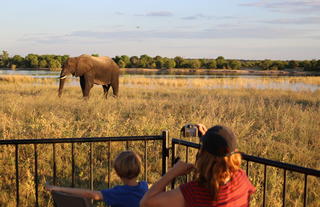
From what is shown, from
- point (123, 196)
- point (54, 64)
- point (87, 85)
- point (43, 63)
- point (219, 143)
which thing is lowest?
point (87, 85)

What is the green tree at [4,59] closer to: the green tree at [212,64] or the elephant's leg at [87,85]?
the green tree at [212,64]

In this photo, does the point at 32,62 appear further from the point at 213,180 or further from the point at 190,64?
the point at 213,180

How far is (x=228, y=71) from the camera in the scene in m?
92.0

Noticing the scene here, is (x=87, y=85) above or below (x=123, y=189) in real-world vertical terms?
below

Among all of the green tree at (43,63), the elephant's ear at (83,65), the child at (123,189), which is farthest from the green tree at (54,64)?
the child at (123,189)

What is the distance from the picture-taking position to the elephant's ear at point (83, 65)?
741 inches

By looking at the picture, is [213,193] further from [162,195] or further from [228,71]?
[228,71]

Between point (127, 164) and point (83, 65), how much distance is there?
16.9 m

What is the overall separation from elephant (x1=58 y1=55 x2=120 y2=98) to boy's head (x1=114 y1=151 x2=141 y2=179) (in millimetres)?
15702

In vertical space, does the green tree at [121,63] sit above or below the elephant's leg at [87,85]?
above

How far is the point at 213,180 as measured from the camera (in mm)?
2066

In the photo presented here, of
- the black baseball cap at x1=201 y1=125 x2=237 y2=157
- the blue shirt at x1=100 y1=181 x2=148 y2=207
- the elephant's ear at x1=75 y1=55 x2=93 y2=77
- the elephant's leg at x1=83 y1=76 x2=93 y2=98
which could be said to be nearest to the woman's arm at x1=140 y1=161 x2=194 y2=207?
the black baseball cap at x1=201 y1=125 x2=237 y2=157

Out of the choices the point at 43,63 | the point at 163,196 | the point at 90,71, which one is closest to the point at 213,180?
the point at 163,196

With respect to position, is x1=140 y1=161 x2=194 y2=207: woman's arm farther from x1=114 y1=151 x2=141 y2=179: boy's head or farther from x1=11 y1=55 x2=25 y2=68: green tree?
A: x1=11 y1=55 x2=25 y2=68: green tree
